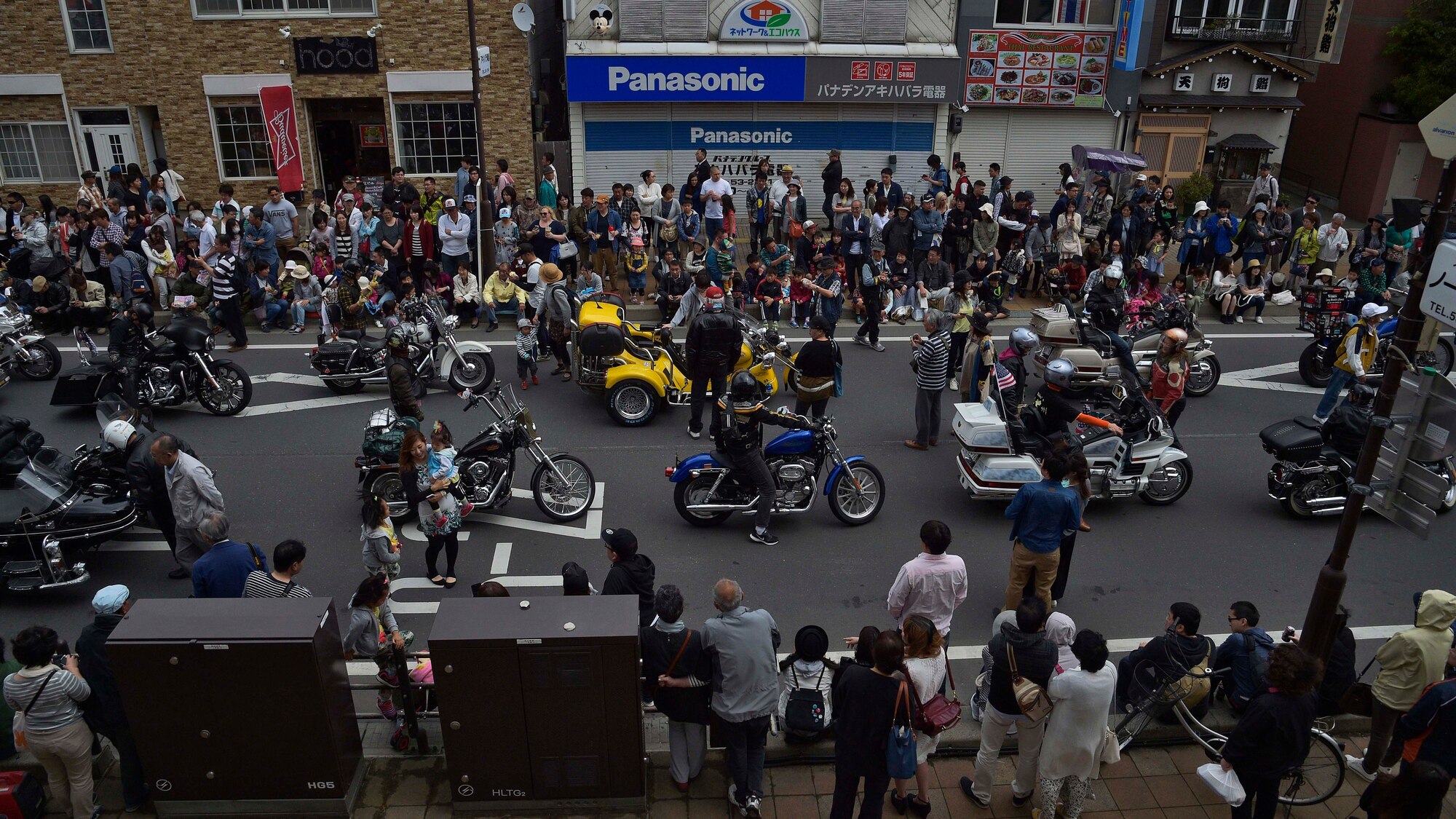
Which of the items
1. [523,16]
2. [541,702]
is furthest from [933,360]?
[523,16]

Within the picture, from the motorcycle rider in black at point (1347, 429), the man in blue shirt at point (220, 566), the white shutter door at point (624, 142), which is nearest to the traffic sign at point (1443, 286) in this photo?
the motorcycle rider in black at point (1347, 429)

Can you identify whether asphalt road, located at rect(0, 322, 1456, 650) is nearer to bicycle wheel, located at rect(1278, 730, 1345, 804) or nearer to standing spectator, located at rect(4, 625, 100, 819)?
bicycle wheel, located at rect(1278, 730, 1345, 804)

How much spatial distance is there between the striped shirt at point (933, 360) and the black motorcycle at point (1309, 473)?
10.9 ft

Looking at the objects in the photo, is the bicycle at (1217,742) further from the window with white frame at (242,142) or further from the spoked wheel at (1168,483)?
the window with white frame at (242,142)

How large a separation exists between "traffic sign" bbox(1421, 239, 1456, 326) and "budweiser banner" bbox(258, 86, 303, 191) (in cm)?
1827

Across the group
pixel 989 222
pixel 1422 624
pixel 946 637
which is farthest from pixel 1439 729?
pixel 989 222

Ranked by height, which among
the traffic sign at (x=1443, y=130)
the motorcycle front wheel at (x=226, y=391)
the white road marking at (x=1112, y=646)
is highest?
the traffic sign at (x=1443, y=130)

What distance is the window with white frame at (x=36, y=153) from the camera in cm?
2114

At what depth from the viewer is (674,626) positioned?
6.30 m

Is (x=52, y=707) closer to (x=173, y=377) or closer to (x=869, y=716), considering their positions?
Answer: (x=869, y=716)

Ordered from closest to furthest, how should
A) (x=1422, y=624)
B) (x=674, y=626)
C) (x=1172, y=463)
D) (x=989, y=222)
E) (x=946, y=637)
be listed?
1. (x=674, y=626)
2. (x=1422, y=624)
3. (x=946, y=637)
4. (x=1172, y=463)
5. (x=989, y=222)

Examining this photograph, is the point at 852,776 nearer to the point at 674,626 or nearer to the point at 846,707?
the point at 846,707

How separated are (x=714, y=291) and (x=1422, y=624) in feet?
24.4

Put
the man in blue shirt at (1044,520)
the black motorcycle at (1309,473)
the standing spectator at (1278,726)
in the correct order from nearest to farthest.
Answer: the standing spectator at (1278,726)
the man in blue shirt at (1044,520)
the black motorcycle at (1309,473)
